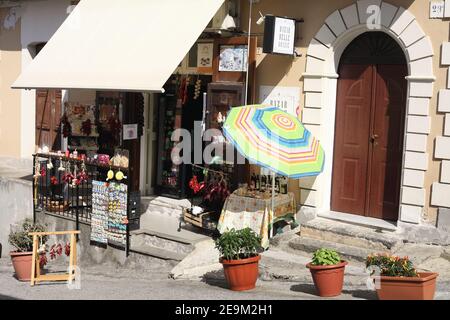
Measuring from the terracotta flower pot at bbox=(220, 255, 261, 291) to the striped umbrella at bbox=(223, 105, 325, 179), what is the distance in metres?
1.11

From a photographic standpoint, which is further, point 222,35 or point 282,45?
point 222,35

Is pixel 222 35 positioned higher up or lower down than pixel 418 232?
higher up

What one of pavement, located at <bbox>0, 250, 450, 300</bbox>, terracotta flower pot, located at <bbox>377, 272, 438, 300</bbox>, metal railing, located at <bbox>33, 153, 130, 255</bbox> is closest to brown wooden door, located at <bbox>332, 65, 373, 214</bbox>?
pavement, located at <bbox>0, 250, 450, 300</bbox>

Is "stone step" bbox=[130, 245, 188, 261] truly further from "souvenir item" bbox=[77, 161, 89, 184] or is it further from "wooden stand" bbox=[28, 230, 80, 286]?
"souvenir item" bbox=[77, 161, 89, 184]

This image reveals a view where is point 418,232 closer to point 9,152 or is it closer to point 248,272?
point 248,272

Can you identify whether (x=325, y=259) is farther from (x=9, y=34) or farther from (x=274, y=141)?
(x=9, y=34)

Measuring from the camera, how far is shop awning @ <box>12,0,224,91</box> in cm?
880

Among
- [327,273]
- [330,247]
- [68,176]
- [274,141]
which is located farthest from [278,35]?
[68,176]

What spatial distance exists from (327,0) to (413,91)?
1.76m

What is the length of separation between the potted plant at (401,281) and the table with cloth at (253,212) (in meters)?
2.24

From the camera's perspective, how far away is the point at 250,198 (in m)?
8.61

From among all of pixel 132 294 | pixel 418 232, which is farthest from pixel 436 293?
pixel 132 294
